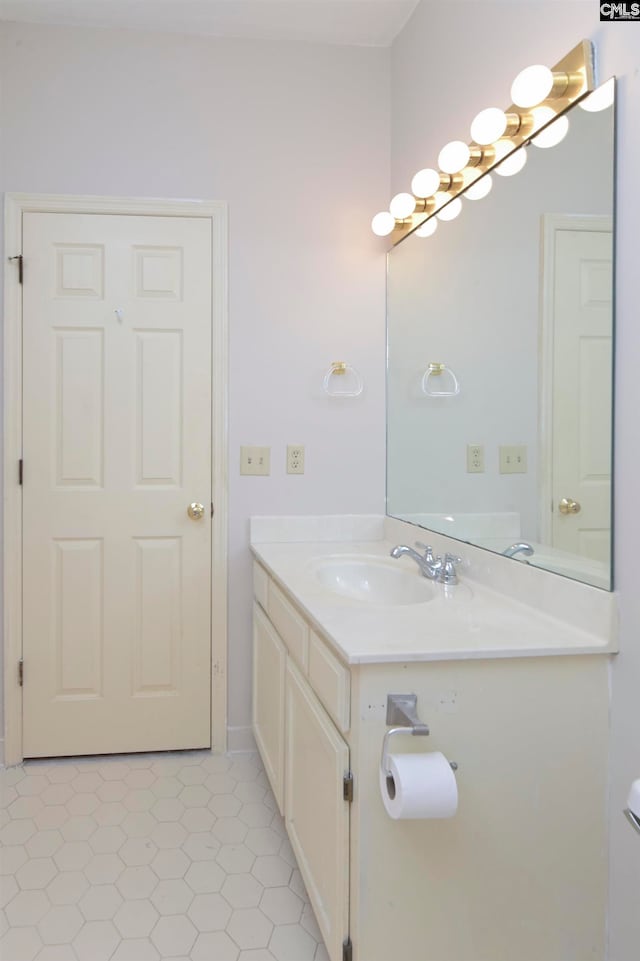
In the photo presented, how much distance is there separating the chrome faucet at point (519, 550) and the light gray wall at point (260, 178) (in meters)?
1.00

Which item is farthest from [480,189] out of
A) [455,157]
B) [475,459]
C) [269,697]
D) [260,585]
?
[269,697]

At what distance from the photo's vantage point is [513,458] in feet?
5.28

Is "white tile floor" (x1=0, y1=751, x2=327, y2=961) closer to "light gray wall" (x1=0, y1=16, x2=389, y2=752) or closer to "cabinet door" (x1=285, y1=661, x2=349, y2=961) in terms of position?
"cabinet door" (x1=285, y1=661, x2=349, y2=961)

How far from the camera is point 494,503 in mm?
1709

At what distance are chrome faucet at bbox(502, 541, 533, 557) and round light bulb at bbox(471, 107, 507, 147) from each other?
0.98 metres

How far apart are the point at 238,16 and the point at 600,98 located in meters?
1.63

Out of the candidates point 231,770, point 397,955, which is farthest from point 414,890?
point 231,770

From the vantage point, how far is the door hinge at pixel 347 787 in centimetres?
122

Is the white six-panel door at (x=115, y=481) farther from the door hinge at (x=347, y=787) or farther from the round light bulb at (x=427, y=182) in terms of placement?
the door hinge at (x=347, y=787)

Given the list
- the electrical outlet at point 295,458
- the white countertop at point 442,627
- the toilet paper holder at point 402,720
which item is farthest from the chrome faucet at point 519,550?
the electrical outlet at point 295,458

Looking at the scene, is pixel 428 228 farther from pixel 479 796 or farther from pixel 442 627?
pixel 479 796

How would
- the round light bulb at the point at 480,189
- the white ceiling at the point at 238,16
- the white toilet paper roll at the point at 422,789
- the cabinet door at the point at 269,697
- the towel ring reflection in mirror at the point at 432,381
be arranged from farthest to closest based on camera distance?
the white ceiling at the point at 238,16 < the towel ring reflection in mirror at the point at 432,381 < the cabinet door at the point at 269,697 < the round light bulb at the point at 480,189 < the white toilet paper roll at the point at 422,789

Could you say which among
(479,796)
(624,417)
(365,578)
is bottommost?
(479,796)

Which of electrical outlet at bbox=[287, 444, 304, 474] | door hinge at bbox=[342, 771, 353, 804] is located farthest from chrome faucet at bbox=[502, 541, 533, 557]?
electrical outlet at bbox=[287, 444, 304, 474]
